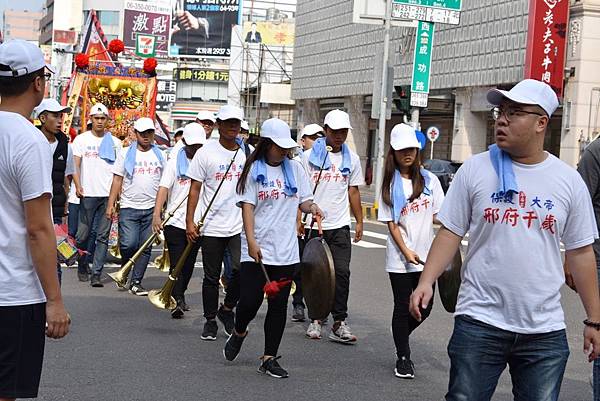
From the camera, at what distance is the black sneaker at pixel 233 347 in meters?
7.78

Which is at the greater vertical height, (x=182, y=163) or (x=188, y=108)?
(x=188, y=108)

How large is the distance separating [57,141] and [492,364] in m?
6.06

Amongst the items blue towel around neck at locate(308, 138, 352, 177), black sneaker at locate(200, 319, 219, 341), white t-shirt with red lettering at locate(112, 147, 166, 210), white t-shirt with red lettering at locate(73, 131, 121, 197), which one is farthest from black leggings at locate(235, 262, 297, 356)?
white t-shirt with red lettering at locate(73, 131, 121, 197)

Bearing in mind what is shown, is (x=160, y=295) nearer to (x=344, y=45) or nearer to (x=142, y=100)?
(x=142, y=100)

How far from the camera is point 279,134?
7488 mm

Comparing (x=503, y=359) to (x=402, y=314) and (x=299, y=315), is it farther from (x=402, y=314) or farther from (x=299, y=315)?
(x=299, y=315)

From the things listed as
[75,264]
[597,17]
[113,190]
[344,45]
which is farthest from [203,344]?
[344,45]

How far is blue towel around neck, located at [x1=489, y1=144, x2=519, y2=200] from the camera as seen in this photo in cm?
447

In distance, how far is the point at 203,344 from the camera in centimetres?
870

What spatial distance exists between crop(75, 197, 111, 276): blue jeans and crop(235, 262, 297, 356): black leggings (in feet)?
16.4

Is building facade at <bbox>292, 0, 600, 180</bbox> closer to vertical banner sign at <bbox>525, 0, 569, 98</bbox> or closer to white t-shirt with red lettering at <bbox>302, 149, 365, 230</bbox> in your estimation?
vertical banner sign at <bbox>525, 0, 569, 98</bbox>

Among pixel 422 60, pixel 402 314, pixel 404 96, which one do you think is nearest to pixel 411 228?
pixel 402 314

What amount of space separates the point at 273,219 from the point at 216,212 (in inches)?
62.1

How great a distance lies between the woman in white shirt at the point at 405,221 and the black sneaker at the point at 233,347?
111cm
